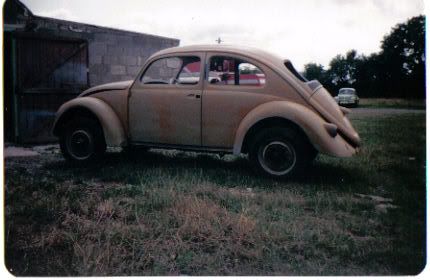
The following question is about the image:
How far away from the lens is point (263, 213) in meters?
3.04

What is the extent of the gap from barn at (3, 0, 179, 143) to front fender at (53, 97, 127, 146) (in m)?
1.44

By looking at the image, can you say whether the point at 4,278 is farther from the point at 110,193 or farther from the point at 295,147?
the point at 295,147

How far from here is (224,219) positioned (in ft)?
9.53

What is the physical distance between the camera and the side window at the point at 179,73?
425cm

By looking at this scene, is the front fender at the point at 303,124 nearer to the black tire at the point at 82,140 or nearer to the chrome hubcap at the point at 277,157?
the chrome hubcap at the point at 277,157

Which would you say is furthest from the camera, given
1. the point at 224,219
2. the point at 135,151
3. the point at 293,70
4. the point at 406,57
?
the point at 135,151

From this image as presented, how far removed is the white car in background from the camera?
3.91 meters

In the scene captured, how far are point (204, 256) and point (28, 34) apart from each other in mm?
4696

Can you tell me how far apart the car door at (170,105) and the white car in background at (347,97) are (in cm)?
149

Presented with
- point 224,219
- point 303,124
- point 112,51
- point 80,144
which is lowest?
point 224,219

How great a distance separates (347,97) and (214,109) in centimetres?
144

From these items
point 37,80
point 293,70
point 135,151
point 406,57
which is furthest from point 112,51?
point 406,57

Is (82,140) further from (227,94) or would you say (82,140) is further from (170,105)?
(227,94)

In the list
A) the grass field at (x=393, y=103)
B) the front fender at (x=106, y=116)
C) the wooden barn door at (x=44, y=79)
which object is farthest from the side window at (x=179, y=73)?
the wooden barn door at (x=44, y=79)
